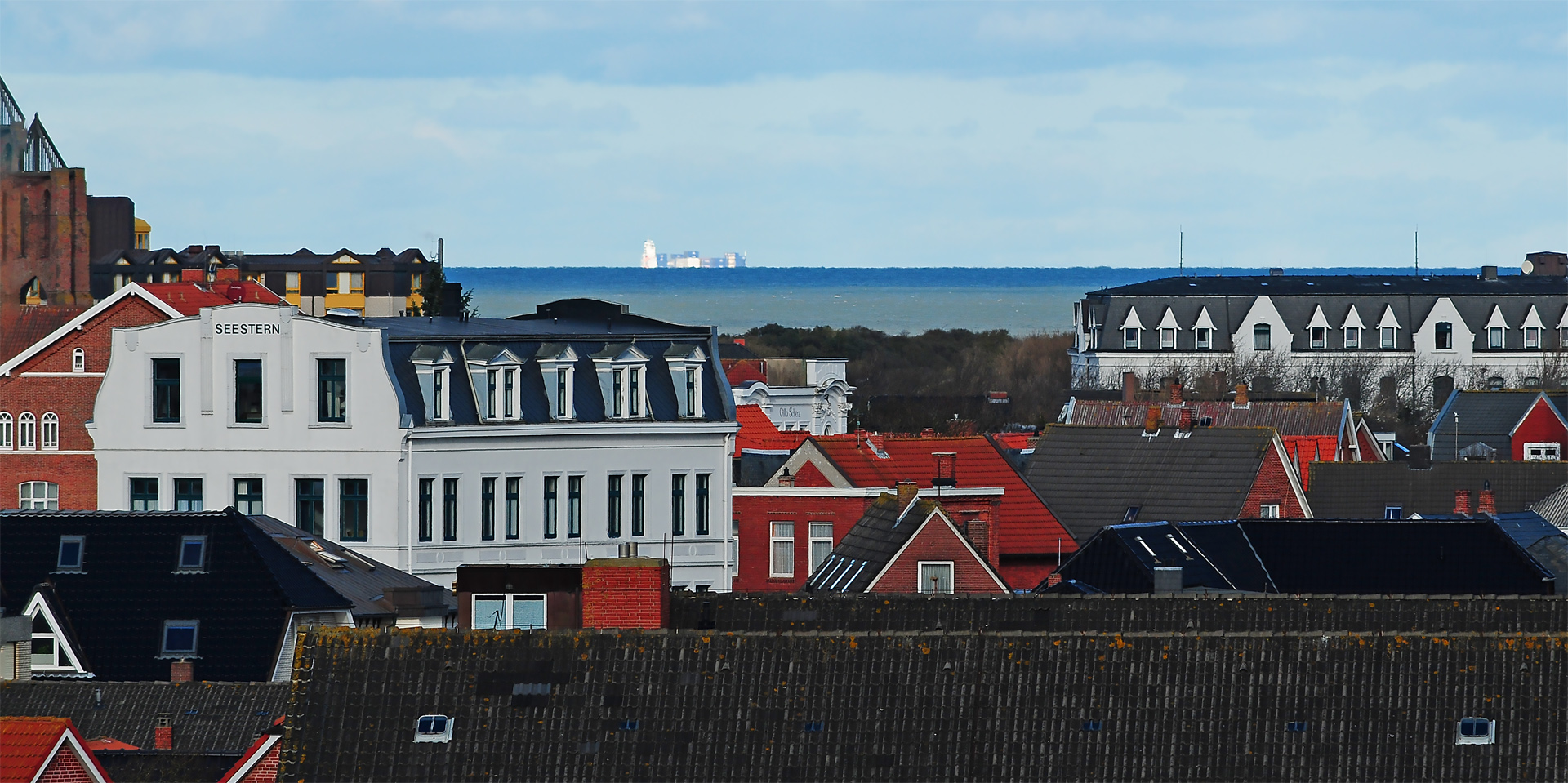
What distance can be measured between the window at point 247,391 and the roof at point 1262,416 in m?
31.4

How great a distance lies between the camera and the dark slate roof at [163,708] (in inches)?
1574

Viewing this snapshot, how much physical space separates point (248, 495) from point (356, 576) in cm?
1440

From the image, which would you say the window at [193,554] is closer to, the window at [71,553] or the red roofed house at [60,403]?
the window at [71,553]

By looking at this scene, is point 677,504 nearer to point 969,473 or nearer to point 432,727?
point 969,473

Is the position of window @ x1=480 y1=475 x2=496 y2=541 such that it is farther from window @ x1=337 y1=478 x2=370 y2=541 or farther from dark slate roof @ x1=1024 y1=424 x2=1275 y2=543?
dark slate roof @ x1=1024 y1=424 x2=1275 y2=543

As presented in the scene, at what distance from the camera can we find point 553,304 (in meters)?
78.8

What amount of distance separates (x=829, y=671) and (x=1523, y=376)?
159 metres

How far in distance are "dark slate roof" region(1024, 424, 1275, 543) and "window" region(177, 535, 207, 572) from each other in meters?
24.1

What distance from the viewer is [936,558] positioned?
52656 mm

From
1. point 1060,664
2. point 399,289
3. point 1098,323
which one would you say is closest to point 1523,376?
point 1098,323

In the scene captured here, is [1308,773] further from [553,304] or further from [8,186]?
[553,304]

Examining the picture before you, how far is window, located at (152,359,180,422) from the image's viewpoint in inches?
2667

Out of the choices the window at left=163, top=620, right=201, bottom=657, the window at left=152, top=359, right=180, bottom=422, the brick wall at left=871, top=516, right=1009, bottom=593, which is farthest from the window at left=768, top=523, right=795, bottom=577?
the window at left=163, top=620, right=201, bottom=657

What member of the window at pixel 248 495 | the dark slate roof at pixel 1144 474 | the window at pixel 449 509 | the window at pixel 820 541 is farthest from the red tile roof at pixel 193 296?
the dark slate roof at pixel 1144 474
